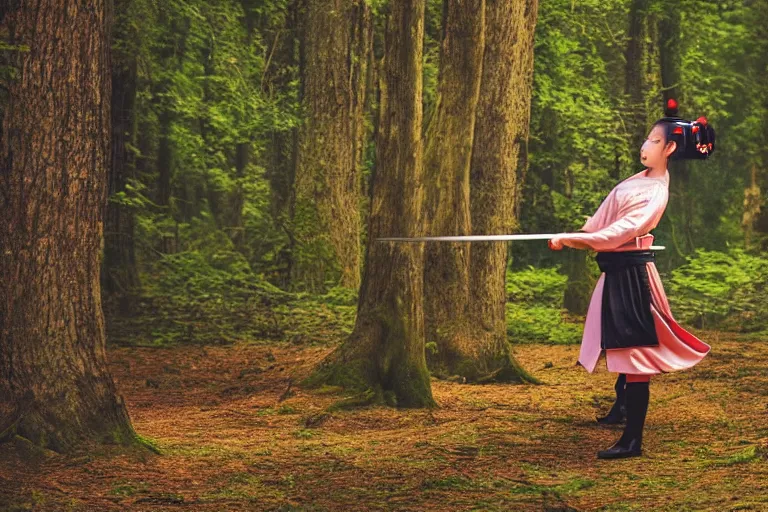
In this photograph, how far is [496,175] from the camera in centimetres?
1378

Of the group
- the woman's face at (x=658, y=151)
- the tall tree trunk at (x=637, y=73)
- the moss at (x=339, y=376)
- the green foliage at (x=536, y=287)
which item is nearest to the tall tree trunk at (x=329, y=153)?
the green foliage at (x=536, y=287)

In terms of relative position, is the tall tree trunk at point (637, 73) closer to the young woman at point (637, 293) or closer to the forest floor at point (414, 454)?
the forest floor at point (414, 454)

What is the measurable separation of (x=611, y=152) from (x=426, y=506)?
14390 millimetres

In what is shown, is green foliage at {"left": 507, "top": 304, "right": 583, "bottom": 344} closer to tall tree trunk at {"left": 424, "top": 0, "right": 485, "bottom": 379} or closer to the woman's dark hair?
tall tree trunk at {"left": 424, "top": 0, "right": 485, "bottom": 379}

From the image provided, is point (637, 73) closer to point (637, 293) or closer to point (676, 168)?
point (676, 168)

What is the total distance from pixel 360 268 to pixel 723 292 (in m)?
6.53

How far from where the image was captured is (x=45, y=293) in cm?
763

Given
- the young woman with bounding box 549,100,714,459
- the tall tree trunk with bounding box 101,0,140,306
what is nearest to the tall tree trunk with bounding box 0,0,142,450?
the young woman with bounding box 549,100,714,459

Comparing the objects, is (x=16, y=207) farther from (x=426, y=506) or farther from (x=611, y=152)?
(x=611, y=152)

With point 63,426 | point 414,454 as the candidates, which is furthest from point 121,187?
point 414,454

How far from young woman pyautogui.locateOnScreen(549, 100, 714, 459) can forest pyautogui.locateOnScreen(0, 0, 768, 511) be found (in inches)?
24.6

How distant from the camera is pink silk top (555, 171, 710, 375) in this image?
829 centimetres

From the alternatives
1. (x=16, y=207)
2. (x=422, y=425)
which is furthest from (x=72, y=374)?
(x=422, y=425)

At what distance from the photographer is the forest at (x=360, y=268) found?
7590 mm
